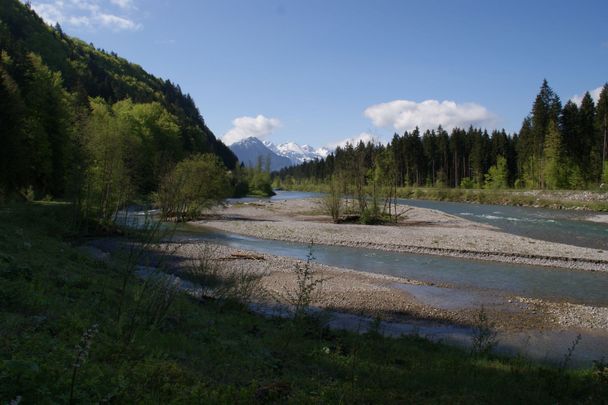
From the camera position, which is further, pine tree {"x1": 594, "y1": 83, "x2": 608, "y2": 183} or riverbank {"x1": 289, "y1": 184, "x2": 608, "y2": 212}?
pine tree {"x1": 594, "y1": 83, "x2": 608, "y2": 183}

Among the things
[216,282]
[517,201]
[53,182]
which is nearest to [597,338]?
[216,282]

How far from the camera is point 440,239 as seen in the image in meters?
34.6

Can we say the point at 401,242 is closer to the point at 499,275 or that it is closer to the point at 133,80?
the point at 499,275

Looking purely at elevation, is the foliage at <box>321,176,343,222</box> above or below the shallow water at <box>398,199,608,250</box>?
above

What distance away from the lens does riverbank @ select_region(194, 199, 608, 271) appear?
27.3 m

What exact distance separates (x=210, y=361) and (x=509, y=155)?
10625 cm

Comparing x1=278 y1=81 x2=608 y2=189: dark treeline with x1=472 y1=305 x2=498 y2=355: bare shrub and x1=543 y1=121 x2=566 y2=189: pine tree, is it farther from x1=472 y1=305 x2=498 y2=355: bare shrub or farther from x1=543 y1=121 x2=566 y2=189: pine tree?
x1=472 y1=305 x2=498 y2=355: bare shrub

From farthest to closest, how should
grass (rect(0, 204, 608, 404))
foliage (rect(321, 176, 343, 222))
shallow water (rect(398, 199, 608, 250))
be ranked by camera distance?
foliage (rect(321, 176, 343, 222)) → shallow water (rect(398, 199, 608, 250)) → grass (rect(0, 204, 608, 404))

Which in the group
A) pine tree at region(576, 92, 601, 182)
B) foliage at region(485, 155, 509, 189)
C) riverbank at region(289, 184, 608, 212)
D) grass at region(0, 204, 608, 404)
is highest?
pine tree at region(576, 92, 601, 182)

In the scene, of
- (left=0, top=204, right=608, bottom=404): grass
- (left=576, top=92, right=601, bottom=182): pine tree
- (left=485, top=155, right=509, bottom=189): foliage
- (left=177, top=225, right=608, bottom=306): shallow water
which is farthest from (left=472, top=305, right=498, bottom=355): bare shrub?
(left=485, top=155, right=509, bottom=189): foliage

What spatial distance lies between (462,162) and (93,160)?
98797 millimetres

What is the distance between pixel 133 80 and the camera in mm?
165000

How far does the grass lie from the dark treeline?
130 ft

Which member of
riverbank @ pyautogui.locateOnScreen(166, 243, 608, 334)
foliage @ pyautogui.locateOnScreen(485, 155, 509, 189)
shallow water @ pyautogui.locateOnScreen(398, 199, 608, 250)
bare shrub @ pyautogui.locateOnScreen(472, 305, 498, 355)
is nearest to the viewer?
bare shrub @ pyautogui.locateOnScreen(472, 305, 498, 355)
